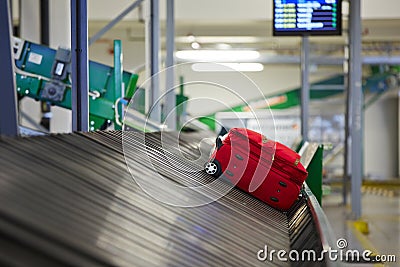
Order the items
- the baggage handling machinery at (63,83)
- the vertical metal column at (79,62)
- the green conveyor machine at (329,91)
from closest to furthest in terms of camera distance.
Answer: the vertical metal column at (79,62), the baggage handling machinery at (63,83), the green conveyor machine at (329,91)

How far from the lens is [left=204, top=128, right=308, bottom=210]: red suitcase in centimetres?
443

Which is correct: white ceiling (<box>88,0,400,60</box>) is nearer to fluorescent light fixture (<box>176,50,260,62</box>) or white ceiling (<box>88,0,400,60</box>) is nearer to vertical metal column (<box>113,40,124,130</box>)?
fluorescent light fixture (<box>176,50,260,62</box>)

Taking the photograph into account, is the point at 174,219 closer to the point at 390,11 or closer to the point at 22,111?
the point at 22,111

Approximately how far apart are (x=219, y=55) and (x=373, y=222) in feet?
18.7

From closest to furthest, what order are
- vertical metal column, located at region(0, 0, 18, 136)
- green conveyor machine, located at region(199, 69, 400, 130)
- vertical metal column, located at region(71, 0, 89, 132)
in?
vertical metal column, located at region(0, 0, 18, 136)
vertical metal column, located at region(71, 0, 89, 132)
green conveyor machine, located at region(199, 69, 400, 130)

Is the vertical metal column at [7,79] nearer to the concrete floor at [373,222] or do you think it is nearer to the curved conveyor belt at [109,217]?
the curved conveyor belt at [109,217]

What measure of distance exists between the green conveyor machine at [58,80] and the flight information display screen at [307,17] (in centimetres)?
204

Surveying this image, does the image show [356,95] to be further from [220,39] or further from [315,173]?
[220,39]

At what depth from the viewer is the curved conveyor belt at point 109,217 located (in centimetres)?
229

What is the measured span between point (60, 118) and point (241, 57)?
608cm

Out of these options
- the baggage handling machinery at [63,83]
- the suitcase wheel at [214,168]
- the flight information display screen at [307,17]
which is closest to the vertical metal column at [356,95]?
the flight information display screen at [307,17]

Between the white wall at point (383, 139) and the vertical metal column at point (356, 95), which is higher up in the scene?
the vertical metal column at point (356, 95)

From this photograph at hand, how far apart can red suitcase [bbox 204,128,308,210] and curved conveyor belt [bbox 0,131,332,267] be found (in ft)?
0.50

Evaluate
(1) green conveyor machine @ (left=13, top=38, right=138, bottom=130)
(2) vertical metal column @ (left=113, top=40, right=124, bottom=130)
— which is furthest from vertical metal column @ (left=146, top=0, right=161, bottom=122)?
(2) vertical metal column @ (left=113, top=40, right=124, bottom=130)
